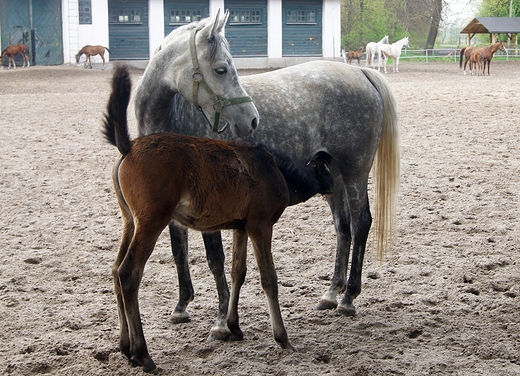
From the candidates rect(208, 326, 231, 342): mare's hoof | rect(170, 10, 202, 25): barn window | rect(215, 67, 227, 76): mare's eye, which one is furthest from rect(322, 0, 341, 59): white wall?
rect(208, 326, 231, 342): mare's hoof

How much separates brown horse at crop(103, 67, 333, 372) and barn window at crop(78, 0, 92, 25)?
94.8 feet

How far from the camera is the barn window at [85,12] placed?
30281mm

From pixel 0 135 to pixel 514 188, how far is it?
8528 mm

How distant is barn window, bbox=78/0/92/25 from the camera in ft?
99.3

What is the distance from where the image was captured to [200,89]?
148 inches

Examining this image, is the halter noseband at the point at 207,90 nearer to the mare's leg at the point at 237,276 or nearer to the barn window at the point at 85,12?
the mare's leg at the point at 237,276

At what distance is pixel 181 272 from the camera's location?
417 cm

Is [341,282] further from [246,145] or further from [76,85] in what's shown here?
[76,85]

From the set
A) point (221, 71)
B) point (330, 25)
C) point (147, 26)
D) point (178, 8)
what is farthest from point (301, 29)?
point (221, 71)

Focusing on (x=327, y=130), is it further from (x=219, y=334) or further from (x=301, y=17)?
(x=301, y=17)

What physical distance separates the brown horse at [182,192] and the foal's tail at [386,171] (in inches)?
47.8

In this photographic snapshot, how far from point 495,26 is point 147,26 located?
25.8 meters

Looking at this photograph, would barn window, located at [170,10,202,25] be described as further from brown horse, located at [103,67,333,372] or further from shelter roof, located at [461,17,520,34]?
brown horse, located at [103,67,333,372]

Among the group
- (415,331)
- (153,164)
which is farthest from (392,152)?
(153,164)
